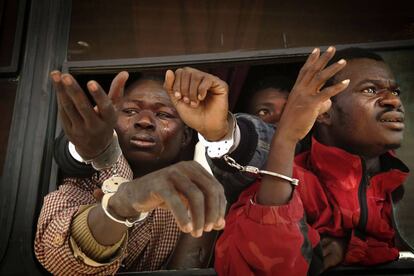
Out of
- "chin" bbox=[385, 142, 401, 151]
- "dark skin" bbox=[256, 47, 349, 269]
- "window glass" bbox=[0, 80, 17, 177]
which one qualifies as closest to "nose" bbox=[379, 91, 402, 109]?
"chin" bbox=[385, 142, 401, 151]

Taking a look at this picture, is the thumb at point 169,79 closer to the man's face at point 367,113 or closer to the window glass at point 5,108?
the man's face at point 367,113

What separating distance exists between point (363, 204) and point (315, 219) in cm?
17

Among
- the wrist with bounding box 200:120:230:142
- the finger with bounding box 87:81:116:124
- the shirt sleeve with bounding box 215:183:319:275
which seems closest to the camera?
the finger with bounding box 87:81:116:124

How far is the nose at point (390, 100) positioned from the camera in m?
1.85

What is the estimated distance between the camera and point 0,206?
70.2 inches

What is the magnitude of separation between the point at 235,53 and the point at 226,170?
0.49 meters

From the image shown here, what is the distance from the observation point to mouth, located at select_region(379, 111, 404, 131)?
184cm

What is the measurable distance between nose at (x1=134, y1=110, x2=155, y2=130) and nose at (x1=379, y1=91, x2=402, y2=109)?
830mm

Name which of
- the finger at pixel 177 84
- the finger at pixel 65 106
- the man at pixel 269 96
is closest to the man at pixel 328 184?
the man at pixel 269 96

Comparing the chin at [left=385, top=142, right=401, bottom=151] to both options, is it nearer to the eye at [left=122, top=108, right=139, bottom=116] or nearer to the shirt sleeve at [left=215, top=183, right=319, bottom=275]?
the shirt sleeve at [left=215, top=183, right=319, bottom=275]

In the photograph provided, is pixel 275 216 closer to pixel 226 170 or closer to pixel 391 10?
pixel 226 170

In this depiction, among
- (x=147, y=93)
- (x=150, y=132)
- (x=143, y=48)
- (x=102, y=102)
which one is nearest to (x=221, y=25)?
(x=143, y=48)

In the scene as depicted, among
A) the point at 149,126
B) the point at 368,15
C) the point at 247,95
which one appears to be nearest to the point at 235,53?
the point at 247,95

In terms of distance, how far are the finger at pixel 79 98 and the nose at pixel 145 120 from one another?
0.48 m
